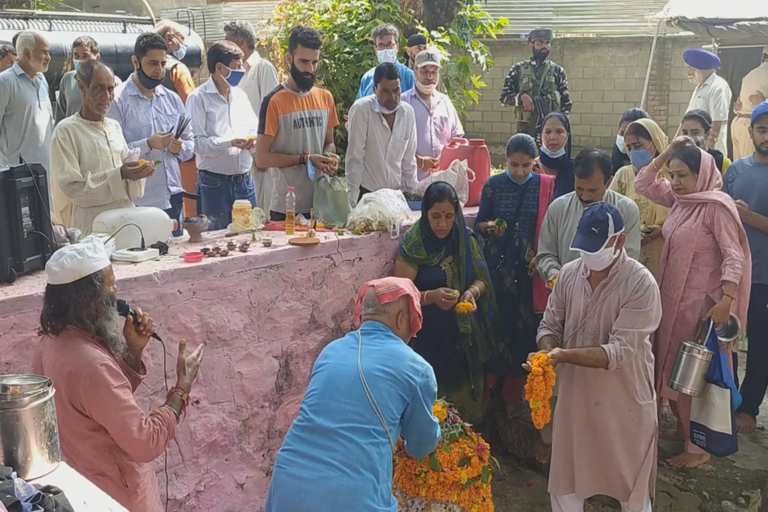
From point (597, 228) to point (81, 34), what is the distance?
8.80 metres

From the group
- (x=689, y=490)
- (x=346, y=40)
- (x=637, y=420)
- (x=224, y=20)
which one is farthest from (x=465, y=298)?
(x=224, y=20)

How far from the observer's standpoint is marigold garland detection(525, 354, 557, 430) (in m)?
3.50

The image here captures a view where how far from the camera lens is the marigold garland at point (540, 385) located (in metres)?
3.50

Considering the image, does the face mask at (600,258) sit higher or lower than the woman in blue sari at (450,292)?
higher

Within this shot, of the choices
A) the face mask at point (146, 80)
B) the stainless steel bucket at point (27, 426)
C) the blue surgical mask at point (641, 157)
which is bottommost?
the stainless steel bucket at point (27, 426)

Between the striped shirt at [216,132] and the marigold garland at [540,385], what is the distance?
118 inches

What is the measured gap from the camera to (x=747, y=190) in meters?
4.90

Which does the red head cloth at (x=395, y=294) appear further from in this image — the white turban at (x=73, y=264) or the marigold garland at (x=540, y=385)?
the white turban at (x=73, y=264)

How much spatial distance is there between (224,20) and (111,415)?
599 inches

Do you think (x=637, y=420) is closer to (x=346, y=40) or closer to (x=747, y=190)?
(x=747, y=190)

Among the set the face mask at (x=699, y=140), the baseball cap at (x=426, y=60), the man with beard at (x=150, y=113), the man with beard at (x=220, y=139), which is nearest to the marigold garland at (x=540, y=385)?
the man with beard at (x=150, y=113)

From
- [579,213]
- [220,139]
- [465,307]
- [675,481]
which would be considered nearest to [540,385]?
[465,307]

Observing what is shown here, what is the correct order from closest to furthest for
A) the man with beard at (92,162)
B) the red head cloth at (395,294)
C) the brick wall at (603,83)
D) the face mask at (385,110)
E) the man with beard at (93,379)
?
the man with beard at (93,379) → the red head cloth at (395,294) → the man with beard at (92,162) → the face mask at (385,110) → the brick wall at (603,83)

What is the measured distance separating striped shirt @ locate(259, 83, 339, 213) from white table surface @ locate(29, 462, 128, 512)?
9.87ft
